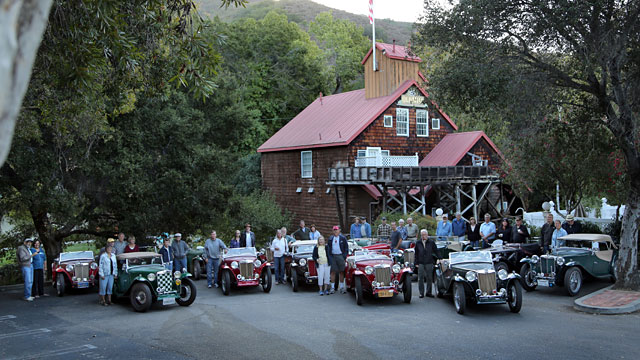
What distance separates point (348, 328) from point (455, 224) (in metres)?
9.61

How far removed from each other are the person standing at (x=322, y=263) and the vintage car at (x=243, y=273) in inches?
62.4

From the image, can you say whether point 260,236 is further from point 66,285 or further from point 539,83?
point 539,83

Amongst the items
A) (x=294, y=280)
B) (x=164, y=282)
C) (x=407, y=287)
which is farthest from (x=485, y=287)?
(x=164, y=282)

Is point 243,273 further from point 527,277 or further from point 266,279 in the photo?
point 527,277

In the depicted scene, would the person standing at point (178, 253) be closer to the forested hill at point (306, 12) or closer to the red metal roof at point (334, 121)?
the red metal roof at point (334, 121)

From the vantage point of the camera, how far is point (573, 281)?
1367 cm

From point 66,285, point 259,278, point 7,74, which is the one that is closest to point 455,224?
point 259,278

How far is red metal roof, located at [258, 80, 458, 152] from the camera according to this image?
31.0 meters

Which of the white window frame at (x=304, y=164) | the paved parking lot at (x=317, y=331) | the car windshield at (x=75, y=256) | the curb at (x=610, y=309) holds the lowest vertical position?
the paved parking lot at (x=317, y=331)

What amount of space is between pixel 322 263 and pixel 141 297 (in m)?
4.85

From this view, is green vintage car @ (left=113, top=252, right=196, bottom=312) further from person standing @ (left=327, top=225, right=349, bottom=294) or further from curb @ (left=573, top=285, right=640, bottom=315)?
curb @ (left=573, top=285, right=640, bottom=315)

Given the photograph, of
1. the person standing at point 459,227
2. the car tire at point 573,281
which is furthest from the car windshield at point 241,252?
the car tire at point 573,281

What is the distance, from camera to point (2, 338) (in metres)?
10.6

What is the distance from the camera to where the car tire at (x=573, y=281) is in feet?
44.2
